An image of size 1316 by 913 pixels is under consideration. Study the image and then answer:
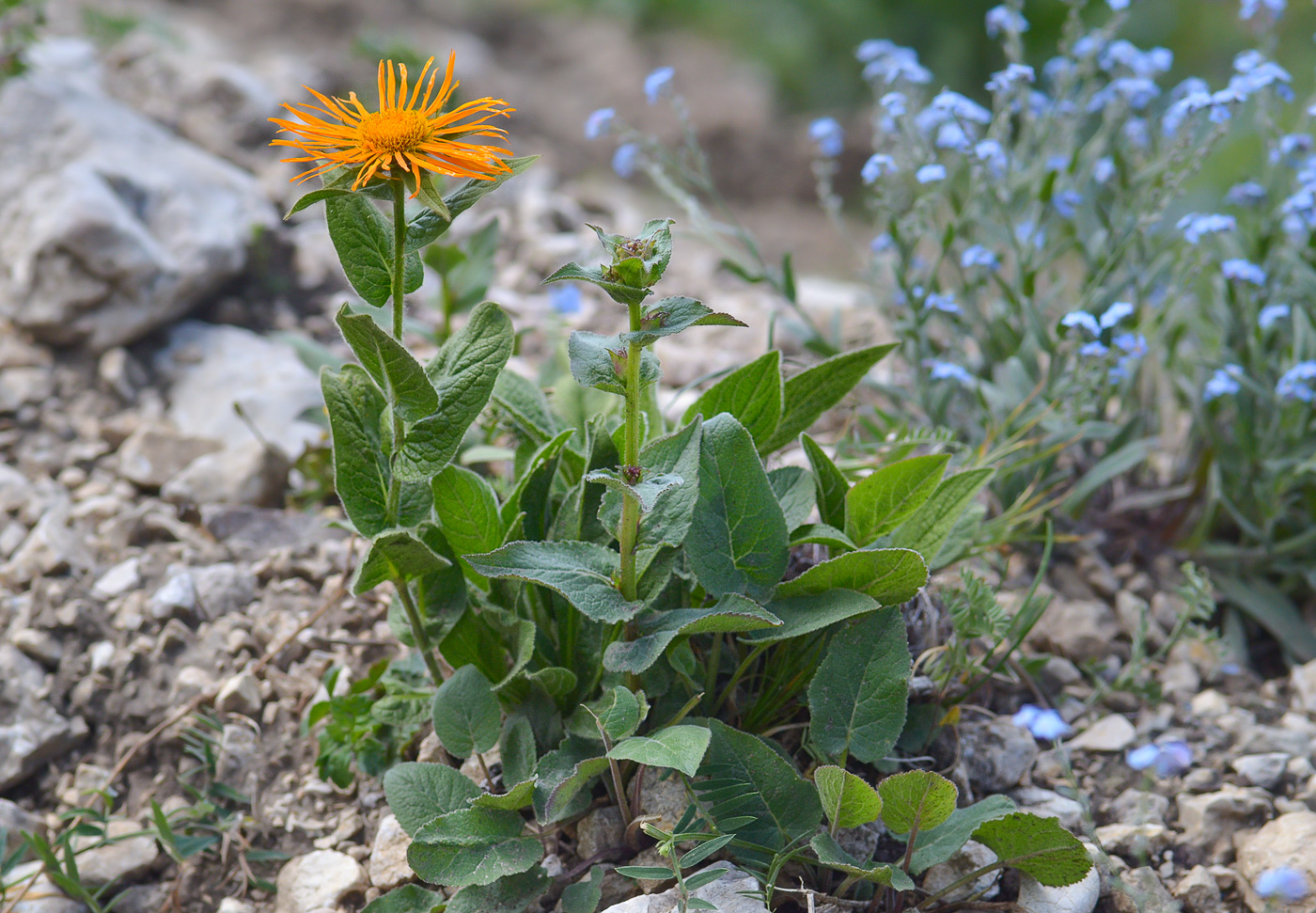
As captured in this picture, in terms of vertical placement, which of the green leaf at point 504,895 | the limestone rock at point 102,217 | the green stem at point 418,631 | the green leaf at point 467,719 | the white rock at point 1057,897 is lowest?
the white rock at point 1057,897

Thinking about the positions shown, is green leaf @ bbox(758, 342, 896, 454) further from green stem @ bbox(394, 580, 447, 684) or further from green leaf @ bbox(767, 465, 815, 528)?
green stem @ bbox(394, 580, 447, 684)

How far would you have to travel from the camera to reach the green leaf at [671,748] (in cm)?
116

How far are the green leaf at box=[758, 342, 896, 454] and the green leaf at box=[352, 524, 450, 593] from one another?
54 centimetres

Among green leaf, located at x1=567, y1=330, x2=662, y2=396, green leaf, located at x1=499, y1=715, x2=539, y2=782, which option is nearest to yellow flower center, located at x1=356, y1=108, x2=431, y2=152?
green leaf, located at x1=567, y1=330, x2=662, y2=396

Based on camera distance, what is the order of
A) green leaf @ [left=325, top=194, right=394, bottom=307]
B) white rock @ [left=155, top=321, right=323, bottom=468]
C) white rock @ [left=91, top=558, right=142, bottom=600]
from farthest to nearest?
1. white rock @ [left=155, top=321, right=323, bottom=468]
2. white rock @ [left=91, top=558, right=142, bottom=600]
3. green leaf @ [left=325, top=194, right=394, bottom=307]

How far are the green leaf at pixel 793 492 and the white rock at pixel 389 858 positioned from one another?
0.71m

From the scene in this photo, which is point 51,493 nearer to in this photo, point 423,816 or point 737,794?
point 423,816

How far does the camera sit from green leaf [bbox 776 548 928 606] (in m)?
1.32

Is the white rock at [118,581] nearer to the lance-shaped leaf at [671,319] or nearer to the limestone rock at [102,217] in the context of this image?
the limestone rock at [102,217]

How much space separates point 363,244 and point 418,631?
526mm

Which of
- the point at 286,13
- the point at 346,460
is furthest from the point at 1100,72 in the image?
the point at 286,13

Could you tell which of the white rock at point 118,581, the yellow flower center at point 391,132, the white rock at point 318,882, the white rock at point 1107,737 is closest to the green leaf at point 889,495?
the white rock at point 1107,737

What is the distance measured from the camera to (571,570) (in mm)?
1287

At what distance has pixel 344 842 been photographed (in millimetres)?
1573
